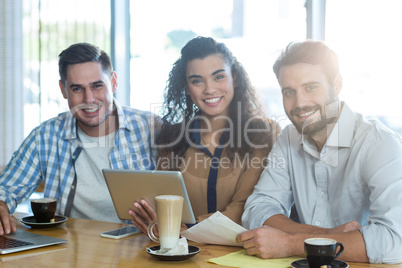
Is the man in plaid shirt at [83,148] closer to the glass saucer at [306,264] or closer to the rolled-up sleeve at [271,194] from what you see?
the rolled-up sleeve at [271,194]

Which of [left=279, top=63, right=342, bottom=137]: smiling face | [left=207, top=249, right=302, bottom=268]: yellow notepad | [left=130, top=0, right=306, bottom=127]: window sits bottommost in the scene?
[left=207, top=249, right=302, bottom=268]: yellow notepad

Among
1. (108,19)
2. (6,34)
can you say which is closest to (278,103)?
(108,19)

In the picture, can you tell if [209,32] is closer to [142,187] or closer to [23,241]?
[142,187]

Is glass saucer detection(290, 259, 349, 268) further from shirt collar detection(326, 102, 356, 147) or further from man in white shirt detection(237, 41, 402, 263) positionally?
shirt collar detection(326, 102, 356, 147)

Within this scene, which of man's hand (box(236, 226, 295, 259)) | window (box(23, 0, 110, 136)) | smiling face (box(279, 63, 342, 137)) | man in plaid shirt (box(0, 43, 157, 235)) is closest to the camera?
man's hand (box(236, 226, 295, 259))

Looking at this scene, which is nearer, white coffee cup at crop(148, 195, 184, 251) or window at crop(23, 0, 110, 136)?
white coffee cup at crop(148, 195, 184, 251)

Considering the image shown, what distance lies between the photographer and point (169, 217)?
1.29 m

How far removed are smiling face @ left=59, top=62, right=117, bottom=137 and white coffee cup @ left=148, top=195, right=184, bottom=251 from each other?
3.29ft

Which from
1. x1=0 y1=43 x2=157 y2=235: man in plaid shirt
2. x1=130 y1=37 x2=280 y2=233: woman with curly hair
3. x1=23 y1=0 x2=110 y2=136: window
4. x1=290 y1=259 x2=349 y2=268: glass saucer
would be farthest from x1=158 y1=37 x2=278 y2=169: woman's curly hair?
x1=23 y1=0 x2=110 y2=136: window

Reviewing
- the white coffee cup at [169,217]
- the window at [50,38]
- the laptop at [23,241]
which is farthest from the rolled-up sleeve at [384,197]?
the window at [50,38]

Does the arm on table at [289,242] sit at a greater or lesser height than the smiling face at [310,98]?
lesser

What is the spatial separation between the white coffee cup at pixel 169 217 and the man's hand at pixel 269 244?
0.21m

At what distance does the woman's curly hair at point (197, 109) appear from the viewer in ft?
6.86

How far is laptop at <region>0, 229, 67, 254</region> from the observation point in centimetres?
142
